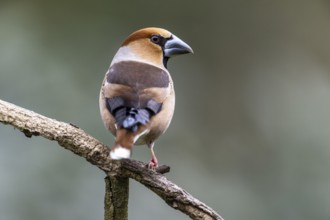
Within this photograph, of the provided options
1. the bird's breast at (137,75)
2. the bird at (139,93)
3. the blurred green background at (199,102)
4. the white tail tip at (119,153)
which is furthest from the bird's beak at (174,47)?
the blurred green background at (199,102)

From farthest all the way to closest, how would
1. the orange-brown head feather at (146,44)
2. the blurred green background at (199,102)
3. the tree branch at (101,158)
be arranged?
the blurred green background at (199,102) → the orange-brown head feather at (146,44) → the tree branch at (101,158)

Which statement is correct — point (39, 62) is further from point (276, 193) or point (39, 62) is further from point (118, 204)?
point (118, 204)

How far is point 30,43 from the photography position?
4.41m

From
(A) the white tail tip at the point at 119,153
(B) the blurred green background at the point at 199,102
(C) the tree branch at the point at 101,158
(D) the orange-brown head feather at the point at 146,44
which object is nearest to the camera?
(A) the white tail tip at the point at 119,153

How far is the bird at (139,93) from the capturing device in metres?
2.36

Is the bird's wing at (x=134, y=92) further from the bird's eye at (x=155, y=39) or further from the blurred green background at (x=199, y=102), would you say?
the blurred green background at (x=199, y=102)

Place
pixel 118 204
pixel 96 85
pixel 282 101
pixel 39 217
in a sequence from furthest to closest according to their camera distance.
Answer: pixel 282 101
pixel 96 85
pixel 39 217
pixel 118 204

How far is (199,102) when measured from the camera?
179 inches

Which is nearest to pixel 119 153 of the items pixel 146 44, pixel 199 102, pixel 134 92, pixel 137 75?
pixel 134 92

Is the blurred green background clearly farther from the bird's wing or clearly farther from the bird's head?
the bird's wing

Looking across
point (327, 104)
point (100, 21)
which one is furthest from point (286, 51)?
point (100, 21)

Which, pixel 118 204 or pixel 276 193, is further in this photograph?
pixel 276 193

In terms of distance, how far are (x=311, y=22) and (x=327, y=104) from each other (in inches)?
25.1

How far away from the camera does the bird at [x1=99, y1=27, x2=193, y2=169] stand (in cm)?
236
